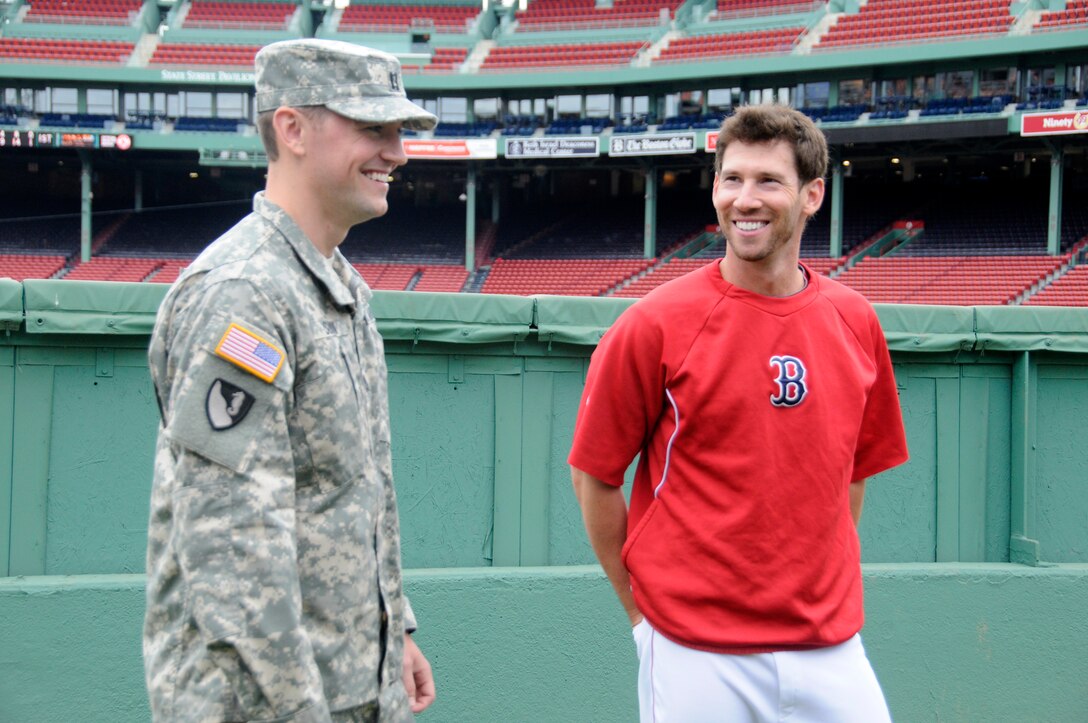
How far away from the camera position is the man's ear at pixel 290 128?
1939mm

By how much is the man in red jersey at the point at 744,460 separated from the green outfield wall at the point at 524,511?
5.49 feet

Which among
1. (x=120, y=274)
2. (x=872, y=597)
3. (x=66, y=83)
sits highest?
(x=66, y=83)

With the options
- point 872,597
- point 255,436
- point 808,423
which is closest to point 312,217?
point 255,436

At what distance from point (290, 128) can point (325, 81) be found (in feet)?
0.35

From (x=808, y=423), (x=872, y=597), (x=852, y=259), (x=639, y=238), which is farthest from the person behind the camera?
(x=639, y=238)

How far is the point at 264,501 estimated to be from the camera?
169 cm

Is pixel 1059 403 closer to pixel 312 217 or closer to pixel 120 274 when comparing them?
pixel 312 217

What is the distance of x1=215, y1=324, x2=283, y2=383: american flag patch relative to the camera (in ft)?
5.58

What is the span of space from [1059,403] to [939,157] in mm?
29049

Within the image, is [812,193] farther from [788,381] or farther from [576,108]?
[576,108]

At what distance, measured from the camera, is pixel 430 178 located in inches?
1496

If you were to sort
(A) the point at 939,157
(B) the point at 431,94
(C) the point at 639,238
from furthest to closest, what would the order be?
(B) the point at 431,94
(C) the point at 639,238
(A) the point at 939,157

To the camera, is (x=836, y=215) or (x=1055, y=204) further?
(x=836, y=215)

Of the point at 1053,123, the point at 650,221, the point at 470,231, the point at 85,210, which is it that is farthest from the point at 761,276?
the point at 85,210
